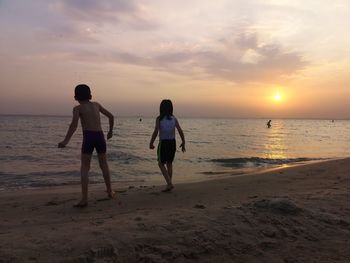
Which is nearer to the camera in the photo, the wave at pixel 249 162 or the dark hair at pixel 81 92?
the dark hair at pixel 81 92

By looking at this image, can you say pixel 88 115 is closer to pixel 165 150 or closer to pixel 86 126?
pixel 86 126

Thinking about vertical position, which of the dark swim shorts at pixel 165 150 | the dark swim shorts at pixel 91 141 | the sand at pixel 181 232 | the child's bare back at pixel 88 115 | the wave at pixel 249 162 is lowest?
the wave at pixel 249 162

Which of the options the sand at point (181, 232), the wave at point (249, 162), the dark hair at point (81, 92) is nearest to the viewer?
the sand at point (181, 232)

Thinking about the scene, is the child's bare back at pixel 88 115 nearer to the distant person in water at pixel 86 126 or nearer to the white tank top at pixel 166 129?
the distant person in water at pixel 86 126

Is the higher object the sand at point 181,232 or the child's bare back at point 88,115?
the child's bare back at point 88,115

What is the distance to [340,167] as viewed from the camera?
11.3 meters

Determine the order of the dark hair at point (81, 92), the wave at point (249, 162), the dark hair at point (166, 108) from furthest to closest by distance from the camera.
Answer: the wave at point (249, 162)
the dark hair at point (166, 108)
the dark hair at point (81, 92)

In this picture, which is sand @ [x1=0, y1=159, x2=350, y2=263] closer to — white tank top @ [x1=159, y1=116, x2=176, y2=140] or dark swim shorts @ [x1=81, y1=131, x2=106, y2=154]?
dark swim shorts @ [x1=81, y1=131, x2=106, y2=154]

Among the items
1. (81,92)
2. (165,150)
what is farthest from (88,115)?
(165,150)

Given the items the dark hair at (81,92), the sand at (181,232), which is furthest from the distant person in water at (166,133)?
the dark hair at (81,92)

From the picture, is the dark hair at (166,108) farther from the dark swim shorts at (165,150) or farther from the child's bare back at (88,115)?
the child's bare back at (88,115)

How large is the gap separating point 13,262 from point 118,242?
3.24 ft

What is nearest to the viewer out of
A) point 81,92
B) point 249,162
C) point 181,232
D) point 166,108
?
point 181,232

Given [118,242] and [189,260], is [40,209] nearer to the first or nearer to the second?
[118,242]
